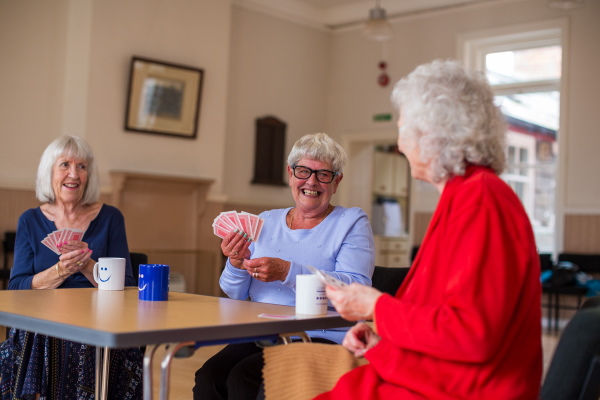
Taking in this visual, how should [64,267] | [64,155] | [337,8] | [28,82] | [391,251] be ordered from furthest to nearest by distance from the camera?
[391,251] → [337,8] → [28,82] → [64,155] → [64,267]

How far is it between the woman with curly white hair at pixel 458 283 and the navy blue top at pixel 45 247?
1.53 meters

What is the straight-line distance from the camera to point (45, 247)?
9.92 ft

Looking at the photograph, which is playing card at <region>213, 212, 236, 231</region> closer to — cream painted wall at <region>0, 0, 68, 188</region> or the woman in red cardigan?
the woman in red cardigan

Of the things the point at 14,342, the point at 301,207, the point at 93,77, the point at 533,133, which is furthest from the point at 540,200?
the point at 14,342

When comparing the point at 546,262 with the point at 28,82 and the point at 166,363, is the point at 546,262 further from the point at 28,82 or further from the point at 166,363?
the point at 166,363

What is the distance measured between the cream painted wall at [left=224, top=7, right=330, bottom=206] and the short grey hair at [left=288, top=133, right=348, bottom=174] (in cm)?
662

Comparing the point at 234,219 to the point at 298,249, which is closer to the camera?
the point at 234,219

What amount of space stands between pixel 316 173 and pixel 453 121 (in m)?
1.12

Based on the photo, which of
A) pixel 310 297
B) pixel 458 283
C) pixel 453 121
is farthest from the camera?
pixel 310 297

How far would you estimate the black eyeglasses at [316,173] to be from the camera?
2719 millimetres

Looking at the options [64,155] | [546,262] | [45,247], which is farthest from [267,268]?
A: [546,262]

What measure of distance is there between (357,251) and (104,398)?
3.38ft

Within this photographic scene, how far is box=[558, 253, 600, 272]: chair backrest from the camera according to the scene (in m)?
8.00

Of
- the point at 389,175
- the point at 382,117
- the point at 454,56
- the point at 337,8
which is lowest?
the point at 389,175
